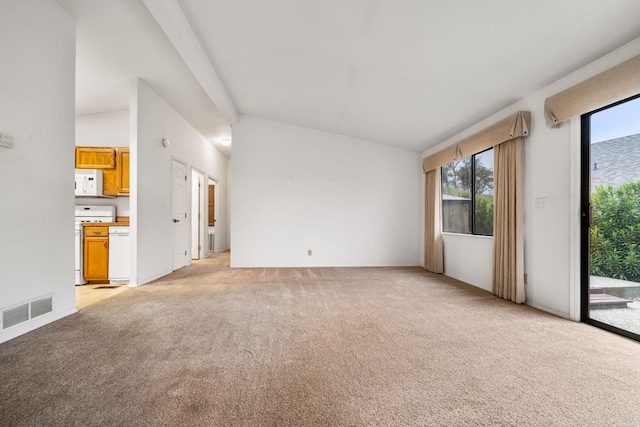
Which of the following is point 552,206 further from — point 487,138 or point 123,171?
point 123,171

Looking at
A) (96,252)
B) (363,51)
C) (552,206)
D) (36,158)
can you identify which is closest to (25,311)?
(36,158)

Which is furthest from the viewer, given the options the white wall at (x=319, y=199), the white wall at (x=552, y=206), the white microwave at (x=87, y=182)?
the white wall at (x=319, y=199)

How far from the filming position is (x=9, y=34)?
85.9 inches

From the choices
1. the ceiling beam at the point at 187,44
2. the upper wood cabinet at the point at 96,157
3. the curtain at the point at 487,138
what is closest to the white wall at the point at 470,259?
the curtain at the point at 487,138

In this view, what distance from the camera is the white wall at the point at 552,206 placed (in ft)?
8.59

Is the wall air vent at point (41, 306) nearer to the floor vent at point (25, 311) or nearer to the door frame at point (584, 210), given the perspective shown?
the floor vent at point (25, 311)

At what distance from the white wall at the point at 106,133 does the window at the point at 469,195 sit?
5.55 metres

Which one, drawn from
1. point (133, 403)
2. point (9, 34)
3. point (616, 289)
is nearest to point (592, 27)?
point (616, 289)

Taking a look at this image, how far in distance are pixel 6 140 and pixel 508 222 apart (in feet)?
16.3

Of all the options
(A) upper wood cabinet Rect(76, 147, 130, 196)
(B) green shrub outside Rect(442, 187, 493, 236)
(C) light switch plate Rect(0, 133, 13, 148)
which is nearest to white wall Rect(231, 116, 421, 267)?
(B) green shrub outside Rect(442, 187, 493, 236)

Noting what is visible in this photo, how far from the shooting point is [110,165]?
13.8 ft

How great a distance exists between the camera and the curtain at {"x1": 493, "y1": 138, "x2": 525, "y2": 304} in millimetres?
3137

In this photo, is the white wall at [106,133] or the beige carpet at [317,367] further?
the white wall at [106,133]

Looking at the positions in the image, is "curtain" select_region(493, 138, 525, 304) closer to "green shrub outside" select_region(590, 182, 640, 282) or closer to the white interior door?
"green shrub outside" select_region(590, 182, 640, 282)
